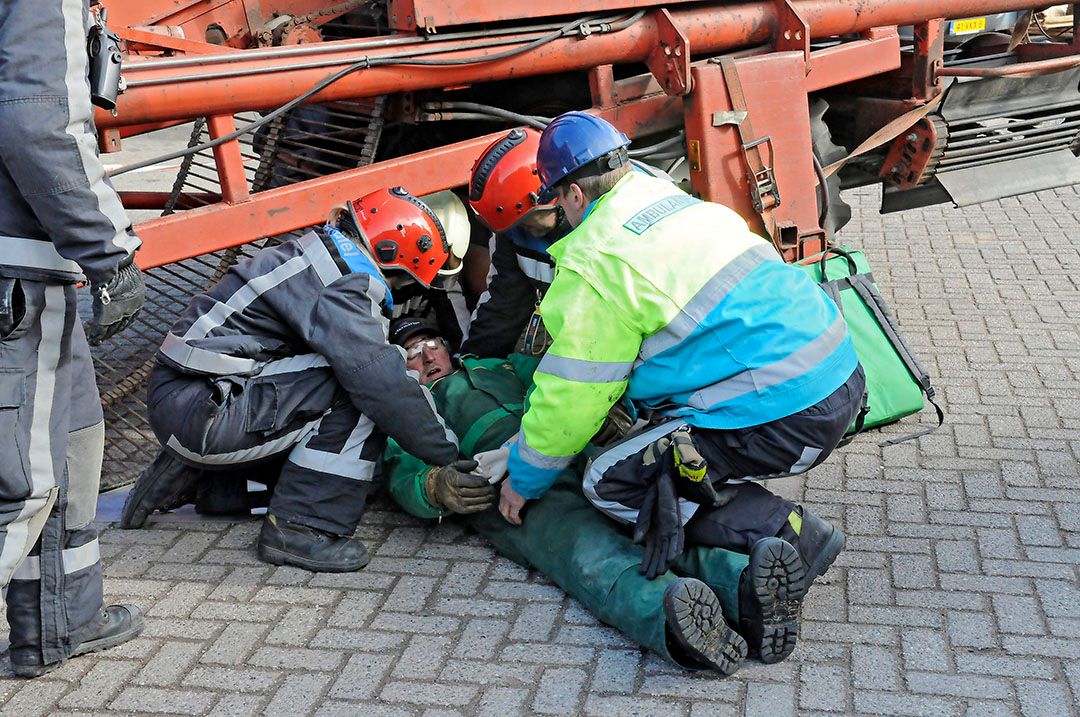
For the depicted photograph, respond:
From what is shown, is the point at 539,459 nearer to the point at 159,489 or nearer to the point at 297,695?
the point at 297,695

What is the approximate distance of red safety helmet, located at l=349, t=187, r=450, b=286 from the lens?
12.4 feet

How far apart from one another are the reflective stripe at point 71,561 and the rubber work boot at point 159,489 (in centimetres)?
71

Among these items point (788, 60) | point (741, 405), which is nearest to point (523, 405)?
point (741, 405)

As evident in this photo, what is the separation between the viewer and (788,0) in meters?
4.98

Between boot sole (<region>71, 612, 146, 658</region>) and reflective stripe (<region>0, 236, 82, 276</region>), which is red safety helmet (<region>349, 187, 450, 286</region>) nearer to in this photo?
reflective stripe (<region>0, 236, 82, 276</region>)

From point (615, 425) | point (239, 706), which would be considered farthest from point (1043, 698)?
point (239, 706)

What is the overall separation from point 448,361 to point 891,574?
1859 mm

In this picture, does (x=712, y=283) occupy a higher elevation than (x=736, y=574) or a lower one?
higher

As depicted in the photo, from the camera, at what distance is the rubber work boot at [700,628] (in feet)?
9.60

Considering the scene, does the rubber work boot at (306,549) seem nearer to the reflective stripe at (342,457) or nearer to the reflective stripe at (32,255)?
the reflective stripe at (342,457)

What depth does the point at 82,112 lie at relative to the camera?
2.84 meters

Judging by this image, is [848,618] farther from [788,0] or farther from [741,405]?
[788,0]

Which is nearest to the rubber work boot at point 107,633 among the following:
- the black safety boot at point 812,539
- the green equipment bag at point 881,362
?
the black safety boot at point 812,539

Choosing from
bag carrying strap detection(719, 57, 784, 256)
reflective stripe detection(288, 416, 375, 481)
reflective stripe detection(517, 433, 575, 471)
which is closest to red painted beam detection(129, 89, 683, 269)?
bag carrying strap detection(719, 57, 784, 256)
